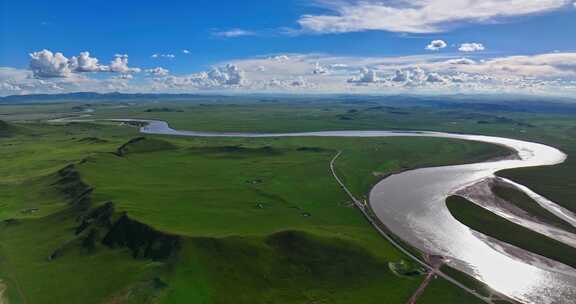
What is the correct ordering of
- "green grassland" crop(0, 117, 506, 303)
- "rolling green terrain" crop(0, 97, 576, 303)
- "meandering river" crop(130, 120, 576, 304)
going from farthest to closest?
"meandering river" crop(130, 120, 576, 304) → "green grassland" crop(0, 117, 506, 303) → "rolling green terrain" crop(0, 97, 576, 303)

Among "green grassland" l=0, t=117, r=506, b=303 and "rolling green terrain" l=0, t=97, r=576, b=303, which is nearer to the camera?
"rolling green terrain" l=0, t=97, r=576, b=303

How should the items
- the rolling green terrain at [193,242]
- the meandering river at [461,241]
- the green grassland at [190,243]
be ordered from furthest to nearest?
the meandering river at [461,241]
the green grassland at [190,243]
the rolling green terrain at [193,242]

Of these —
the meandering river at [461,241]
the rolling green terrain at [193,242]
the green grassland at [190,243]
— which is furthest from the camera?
the meandering river at [461,241]

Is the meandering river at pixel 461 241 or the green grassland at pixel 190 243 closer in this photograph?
the green grassland at pixel 190 243

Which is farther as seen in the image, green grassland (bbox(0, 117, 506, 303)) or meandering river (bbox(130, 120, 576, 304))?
meandering river (bbox(130, 120, 576, 304))

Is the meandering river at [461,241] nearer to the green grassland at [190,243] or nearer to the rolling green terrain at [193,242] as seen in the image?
the rolling green terrain at [193,242]

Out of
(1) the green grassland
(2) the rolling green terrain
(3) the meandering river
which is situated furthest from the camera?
(3) the meandering river

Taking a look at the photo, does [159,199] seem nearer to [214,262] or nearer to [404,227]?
[214,262]

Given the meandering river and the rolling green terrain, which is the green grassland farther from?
the meandering river

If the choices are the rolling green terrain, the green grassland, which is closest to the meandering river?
the rolling green terrain

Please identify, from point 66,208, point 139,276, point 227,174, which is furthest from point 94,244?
point 227,174

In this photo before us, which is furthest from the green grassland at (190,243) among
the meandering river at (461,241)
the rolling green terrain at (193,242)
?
the meandering river at (461,241)

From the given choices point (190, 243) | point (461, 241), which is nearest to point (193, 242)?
point (190, 243)
